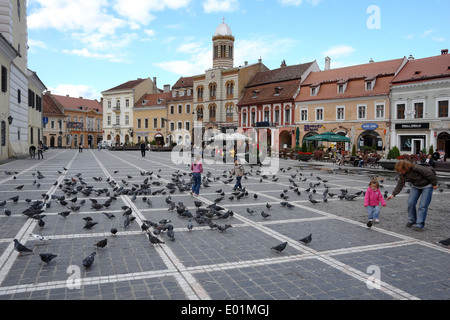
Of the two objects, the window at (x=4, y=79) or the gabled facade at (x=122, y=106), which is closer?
the window at (x=4, y=79)

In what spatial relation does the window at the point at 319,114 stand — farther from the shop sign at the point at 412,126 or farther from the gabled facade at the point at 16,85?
the gabled facade at the point at 16,85

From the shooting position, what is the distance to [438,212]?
9305 mm

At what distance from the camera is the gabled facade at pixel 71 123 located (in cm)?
7888

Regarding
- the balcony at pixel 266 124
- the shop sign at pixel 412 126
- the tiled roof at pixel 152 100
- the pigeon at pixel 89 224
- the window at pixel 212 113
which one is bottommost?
the pigeon at pixel 89 224

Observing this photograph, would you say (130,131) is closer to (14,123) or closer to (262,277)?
(14,123)

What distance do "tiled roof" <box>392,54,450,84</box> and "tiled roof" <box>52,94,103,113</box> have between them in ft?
236

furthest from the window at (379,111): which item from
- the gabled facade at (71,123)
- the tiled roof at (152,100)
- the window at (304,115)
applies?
the gabled facade at (71,123)

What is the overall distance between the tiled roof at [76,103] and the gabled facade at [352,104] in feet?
199

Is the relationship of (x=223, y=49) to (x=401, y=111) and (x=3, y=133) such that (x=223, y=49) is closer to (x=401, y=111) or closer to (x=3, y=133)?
(x=401, y=111)

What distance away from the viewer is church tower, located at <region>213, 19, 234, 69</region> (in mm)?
57188

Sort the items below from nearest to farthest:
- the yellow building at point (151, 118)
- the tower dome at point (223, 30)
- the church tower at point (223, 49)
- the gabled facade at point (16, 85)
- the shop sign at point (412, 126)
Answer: the gabled facade at point (16, 85), the shop sign at point (412, 126), the church tower at point (223, 49), the tower dome at point (223, 30), the yellow building at point (151, 118)

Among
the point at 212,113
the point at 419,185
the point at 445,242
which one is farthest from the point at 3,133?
the point at 212,113
